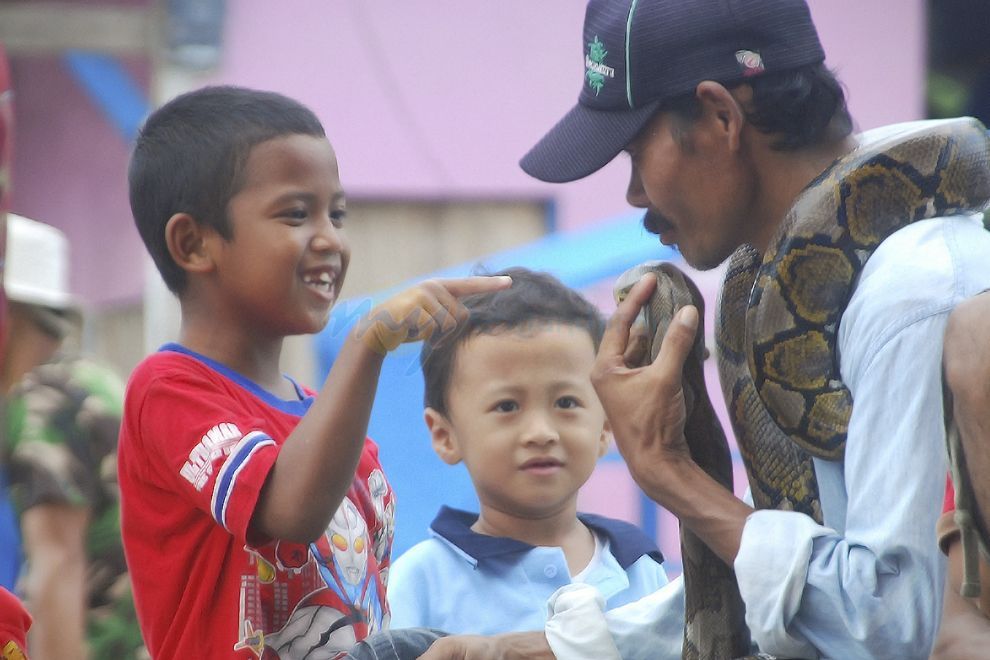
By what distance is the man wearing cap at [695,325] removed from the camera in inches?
74.0

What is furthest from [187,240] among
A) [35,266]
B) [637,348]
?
[35,266]

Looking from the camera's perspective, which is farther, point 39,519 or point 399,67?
point 399,67

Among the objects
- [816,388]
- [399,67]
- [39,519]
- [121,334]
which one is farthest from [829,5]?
[816,388]

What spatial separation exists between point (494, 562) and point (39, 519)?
1.34m

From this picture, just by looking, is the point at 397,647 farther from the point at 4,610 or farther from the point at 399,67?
the point at 399,67

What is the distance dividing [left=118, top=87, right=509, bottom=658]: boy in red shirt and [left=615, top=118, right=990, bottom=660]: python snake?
0.41m

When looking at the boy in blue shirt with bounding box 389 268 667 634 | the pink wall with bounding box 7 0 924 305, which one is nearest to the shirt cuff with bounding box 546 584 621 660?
the boy in blue shirt with bounding box 389 268 667 634

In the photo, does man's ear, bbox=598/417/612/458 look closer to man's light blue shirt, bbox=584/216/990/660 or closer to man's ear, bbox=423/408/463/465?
man's ear, bbox=423/408/463/465

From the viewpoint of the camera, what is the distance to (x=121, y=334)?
381 inches

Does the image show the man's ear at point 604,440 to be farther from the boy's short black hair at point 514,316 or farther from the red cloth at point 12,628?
the red cloth at point 12,628

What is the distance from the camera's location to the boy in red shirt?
2.13 meters

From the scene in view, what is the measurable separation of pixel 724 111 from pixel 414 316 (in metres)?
0.64

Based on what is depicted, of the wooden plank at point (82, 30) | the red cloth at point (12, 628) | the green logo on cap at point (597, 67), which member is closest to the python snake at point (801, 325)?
the green logo on cap at point (597, 67)

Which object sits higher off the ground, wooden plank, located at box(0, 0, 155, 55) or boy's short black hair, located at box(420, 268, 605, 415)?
wooden plank, located at box(0, 0, 155, 55)
